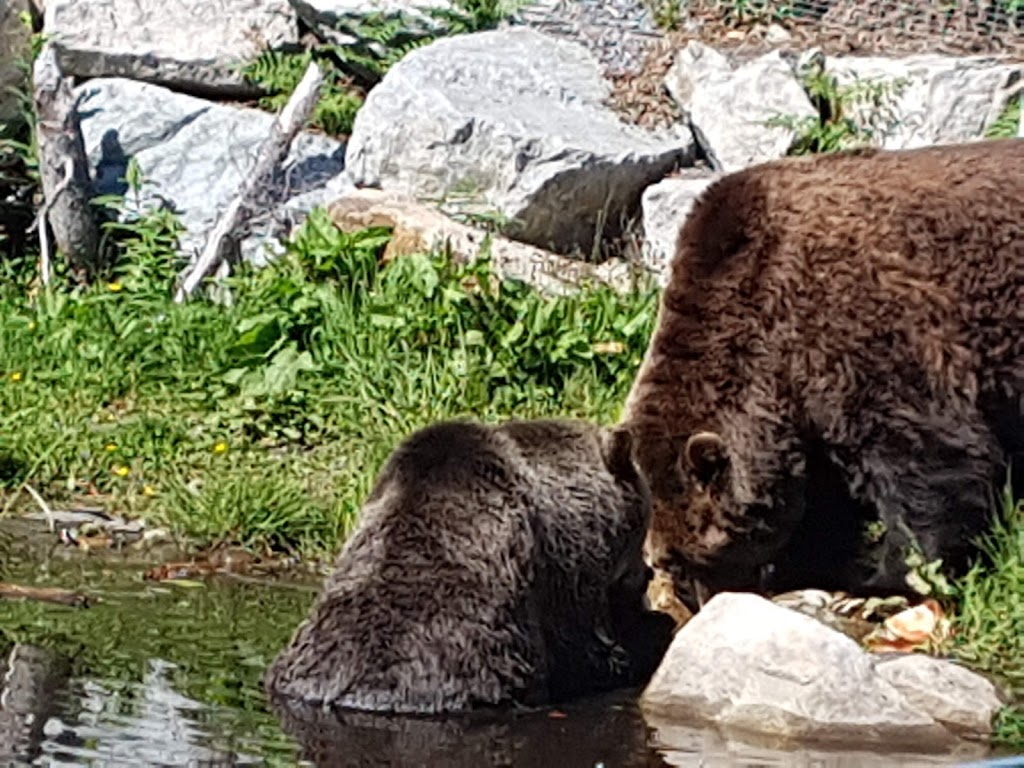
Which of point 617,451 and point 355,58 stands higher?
point 617,451

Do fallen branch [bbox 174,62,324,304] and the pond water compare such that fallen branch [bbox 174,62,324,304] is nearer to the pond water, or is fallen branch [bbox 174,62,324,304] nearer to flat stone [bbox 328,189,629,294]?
flat stone [bbox 328,189,629,294]

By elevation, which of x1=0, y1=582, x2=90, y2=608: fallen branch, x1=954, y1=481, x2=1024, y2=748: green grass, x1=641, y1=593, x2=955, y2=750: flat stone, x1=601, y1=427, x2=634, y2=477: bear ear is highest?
x1=601, y1=427, x2=634, y2=477: bear ear

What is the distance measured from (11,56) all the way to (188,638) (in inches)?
254

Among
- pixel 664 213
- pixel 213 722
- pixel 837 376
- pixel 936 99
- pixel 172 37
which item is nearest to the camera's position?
pixel 213 722

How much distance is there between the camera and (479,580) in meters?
6.35

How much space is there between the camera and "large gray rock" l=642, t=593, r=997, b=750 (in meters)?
6.34

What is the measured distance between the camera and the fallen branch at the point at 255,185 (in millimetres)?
11719

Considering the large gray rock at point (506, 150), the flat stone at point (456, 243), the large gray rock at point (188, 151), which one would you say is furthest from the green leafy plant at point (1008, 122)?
the large gray rock at point (188, 151)

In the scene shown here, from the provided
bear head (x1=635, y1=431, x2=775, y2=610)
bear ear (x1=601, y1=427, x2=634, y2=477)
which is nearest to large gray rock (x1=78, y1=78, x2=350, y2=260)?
bear head (x1=635, y1=431, x2=775, y2=610)

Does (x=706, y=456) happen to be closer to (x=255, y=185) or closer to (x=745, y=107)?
(x=255, y=185)

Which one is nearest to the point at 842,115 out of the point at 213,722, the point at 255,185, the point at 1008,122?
the point at 1008,122

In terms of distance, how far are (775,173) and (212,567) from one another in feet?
8.39

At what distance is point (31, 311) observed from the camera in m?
11.5

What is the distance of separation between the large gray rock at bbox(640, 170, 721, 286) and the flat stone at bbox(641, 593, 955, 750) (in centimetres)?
510
